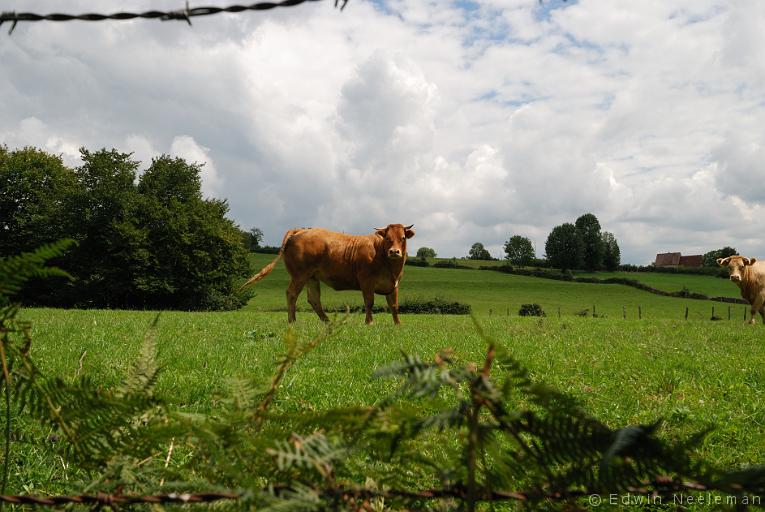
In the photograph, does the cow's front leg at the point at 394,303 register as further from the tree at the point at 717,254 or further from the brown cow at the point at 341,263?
the tree at the point at 717,254

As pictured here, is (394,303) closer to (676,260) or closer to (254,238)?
(254,238)

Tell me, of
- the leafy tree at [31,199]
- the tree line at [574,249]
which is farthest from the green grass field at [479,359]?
the tree line at [574,249]

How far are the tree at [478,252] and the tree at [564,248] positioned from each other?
1319 cm

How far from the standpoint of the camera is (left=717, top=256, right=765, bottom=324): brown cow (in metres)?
21.7

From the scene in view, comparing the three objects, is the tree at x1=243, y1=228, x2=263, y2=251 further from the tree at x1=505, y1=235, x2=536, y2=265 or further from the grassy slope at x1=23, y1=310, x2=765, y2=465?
the grassy slope at x1=23, y1=310, x2=765, y2=465

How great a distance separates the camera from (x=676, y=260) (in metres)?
123

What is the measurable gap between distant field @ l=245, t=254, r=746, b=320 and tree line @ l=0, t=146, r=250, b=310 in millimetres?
7667

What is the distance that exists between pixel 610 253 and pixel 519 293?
4658cm

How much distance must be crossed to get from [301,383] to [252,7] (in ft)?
17.6

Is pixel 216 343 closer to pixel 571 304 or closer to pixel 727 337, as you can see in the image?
pixel 727 337

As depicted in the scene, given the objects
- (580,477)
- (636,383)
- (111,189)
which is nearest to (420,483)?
(580,477)

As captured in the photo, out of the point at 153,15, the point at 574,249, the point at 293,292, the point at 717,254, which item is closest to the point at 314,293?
the point at 293,292

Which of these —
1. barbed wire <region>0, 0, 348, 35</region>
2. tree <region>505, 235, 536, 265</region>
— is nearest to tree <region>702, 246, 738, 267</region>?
tree <region>505, 235, 536, 265</region>

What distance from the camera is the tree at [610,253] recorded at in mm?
107812
